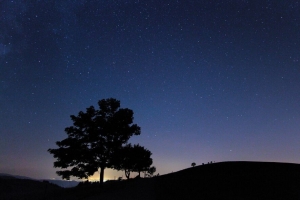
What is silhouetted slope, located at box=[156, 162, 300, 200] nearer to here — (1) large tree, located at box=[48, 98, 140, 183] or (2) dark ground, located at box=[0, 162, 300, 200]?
(2) dark ground, located at box=[0, 162, 300, 200]

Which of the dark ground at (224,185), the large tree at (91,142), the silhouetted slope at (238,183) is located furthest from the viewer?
the large tree at (91,142)

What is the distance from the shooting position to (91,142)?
37281 mm

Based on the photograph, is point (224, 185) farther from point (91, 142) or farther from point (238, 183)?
point (91, 142)

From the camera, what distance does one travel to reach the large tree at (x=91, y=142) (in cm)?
3659

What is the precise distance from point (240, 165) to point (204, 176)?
212 inches

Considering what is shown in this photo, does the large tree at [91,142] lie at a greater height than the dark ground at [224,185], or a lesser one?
greater

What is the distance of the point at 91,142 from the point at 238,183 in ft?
69.6

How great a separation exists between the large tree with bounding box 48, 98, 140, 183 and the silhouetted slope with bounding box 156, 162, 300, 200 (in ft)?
33.0

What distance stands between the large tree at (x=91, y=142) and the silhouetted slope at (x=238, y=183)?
10.1 m

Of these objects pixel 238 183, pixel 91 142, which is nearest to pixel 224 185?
pixel 238 183

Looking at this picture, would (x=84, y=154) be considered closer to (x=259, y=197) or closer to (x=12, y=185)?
(x=12, y=185)

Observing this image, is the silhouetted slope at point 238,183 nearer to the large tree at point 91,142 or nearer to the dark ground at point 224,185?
the dark ground at point 224,185

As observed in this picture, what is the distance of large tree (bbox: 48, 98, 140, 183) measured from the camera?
3659 centimetres

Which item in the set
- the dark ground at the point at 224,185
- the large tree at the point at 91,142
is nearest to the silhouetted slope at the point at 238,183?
the dark ground at the point at 224,185
